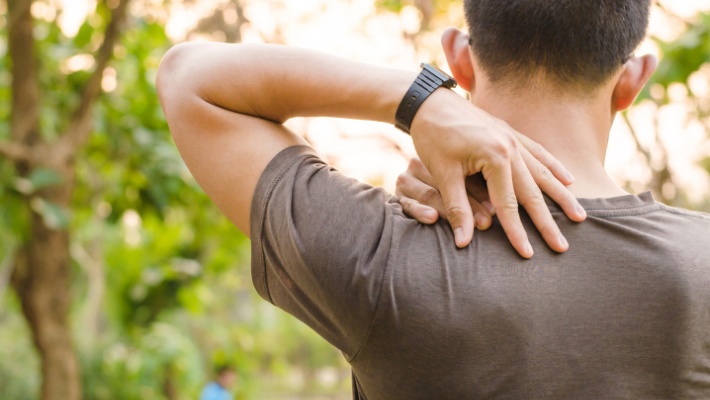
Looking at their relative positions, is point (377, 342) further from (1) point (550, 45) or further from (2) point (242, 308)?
(2) point (242, 308)

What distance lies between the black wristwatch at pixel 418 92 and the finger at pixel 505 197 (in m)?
0.15

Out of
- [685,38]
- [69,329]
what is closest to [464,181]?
[685,38]

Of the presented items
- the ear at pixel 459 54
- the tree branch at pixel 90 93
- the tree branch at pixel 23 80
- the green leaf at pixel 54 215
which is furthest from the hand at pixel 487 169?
the tree branch at pixel 23 80

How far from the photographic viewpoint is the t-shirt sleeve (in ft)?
2.27

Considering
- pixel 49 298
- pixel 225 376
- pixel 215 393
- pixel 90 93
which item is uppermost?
pixel 90 93

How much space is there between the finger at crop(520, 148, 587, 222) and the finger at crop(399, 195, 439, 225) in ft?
0.52

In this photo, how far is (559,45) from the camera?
77 centimetres

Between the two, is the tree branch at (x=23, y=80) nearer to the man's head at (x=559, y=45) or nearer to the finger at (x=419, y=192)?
the finger at (x=419, y=192)

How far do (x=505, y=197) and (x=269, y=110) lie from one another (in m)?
0.40

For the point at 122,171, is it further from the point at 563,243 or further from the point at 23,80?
the point at 563,243

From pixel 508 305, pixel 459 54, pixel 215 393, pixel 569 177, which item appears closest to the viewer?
pixel 508 305

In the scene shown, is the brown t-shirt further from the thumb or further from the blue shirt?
the blue shirt

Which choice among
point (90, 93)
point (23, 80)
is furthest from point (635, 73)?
point (23, 80)

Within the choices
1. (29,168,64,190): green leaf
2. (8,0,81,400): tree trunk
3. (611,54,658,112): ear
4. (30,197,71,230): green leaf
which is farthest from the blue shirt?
(611,54,658,112): ear
